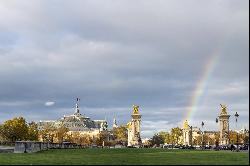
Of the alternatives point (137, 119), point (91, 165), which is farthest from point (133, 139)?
point (91, 165)

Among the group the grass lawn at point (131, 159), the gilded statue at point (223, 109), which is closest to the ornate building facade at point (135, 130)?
the gilded statue at point (223, 109)

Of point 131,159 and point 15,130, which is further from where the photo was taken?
point 15,130

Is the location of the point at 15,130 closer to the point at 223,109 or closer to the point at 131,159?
the point at 223,109

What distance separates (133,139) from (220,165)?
530 ft

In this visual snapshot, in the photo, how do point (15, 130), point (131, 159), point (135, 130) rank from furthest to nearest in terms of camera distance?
1. point (135, 130)
2. point (15, 130)
3. point (131, 159)

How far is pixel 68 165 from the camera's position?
33.1 m

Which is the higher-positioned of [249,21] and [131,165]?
[249,21]

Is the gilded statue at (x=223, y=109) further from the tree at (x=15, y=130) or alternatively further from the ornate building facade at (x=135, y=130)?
the tree at (x=15, y=130)

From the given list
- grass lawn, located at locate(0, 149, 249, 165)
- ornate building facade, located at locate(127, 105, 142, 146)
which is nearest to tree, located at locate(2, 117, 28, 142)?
ornate building facade, located at locate(127, 105, 142, 146)

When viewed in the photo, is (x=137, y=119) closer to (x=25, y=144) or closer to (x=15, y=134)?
(x=15, y=134)

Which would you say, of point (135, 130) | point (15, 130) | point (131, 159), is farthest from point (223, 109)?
point (131, 159)

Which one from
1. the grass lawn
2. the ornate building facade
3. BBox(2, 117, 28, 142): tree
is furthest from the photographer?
the ornate building facade

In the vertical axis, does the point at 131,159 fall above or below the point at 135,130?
below

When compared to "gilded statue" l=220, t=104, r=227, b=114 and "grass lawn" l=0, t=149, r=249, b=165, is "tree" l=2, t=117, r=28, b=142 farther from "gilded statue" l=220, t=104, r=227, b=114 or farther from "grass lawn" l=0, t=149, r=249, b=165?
"grass lawn" l=0, t=149, r=249, b=165
